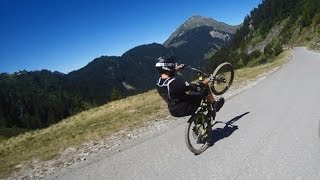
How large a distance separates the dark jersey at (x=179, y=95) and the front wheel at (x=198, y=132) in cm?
27

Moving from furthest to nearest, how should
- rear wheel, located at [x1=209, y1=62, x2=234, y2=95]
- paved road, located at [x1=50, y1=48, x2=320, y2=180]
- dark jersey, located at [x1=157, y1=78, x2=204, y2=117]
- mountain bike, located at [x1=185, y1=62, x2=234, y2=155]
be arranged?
rear wheel, located at [x1=209, y1=62, x2=234, y2=95] < mountain bike, located at [x1=185, y1=62, x2=234, y2=155] < dark jersey, located at [x1=157, y1=78, x2=204, y2=117] < paved road, located at [x1=50, y1=48, x2=320, y2=180]

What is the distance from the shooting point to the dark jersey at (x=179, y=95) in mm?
9461

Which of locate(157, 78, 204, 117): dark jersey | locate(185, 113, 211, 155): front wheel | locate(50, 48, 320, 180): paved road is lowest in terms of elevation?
locate(50, 48, 320, 180): paved road

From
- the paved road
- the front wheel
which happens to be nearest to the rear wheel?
the paved road

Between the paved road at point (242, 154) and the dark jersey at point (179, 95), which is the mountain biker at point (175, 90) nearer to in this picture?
the dark jersey at point (179, 95)

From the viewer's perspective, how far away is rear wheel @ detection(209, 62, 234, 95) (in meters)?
12.0

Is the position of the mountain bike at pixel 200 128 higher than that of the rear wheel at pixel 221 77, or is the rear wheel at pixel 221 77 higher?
the rear wheel at pixel 221 77

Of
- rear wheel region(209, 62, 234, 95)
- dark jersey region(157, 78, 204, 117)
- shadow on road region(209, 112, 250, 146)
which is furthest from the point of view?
rear wheel region(209, 62, 234, 95)

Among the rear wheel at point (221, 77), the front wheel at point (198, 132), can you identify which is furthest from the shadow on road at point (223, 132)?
the rear wheel at point (221, 77)

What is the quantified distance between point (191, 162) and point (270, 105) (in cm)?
654

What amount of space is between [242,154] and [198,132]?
176 cm

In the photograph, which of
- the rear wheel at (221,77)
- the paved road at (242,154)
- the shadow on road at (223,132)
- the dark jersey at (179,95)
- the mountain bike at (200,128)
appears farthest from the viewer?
the rear wheel at (221,77)

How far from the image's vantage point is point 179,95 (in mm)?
9617

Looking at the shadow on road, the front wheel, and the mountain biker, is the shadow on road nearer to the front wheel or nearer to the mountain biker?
the front wheel
